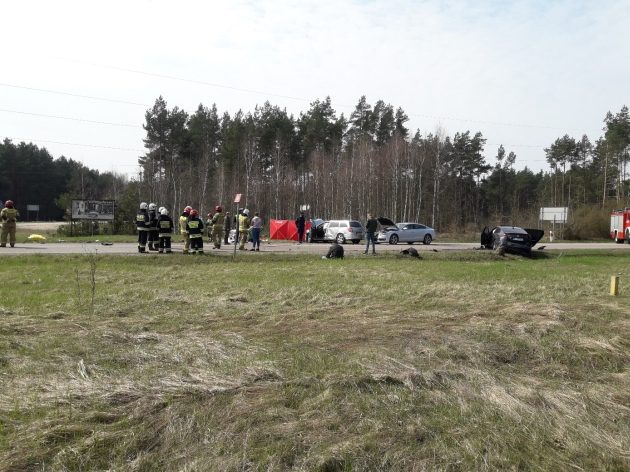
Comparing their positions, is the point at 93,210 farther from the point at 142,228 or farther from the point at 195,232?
the point at 195,232

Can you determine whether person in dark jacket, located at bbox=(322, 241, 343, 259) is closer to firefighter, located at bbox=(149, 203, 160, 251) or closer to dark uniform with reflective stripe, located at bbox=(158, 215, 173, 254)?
dark uniform with reflective stripe, located at bbox=(158, 215, 173, 254)

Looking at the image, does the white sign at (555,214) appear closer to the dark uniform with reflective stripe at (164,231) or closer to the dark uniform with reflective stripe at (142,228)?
the dark uniform with reflective stripe at (164,231)

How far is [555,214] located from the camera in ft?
176

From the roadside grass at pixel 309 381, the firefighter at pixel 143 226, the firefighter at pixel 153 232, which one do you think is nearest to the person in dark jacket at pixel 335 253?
the firefighter at pixel 153 232

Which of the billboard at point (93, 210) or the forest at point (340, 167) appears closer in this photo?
the billboard at point (93, 210)

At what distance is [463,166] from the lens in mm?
80000

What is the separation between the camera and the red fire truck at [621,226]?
148ft

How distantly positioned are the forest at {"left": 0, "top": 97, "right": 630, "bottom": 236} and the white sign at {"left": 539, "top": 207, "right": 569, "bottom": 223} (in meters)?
7.53

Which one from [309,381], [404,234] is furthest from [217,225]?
[309,381]

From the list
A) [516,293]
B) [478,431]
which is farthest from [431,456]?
[516,293]

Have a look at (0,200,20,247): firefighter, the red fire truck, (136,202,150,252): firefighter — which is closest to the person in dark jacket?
(136,202,150,252): firefighter

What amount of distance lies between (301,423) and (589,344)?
16.6 ft

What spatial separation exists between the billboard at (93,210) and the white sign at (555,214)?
126ft

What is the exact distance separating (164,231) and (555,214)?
139 ft
